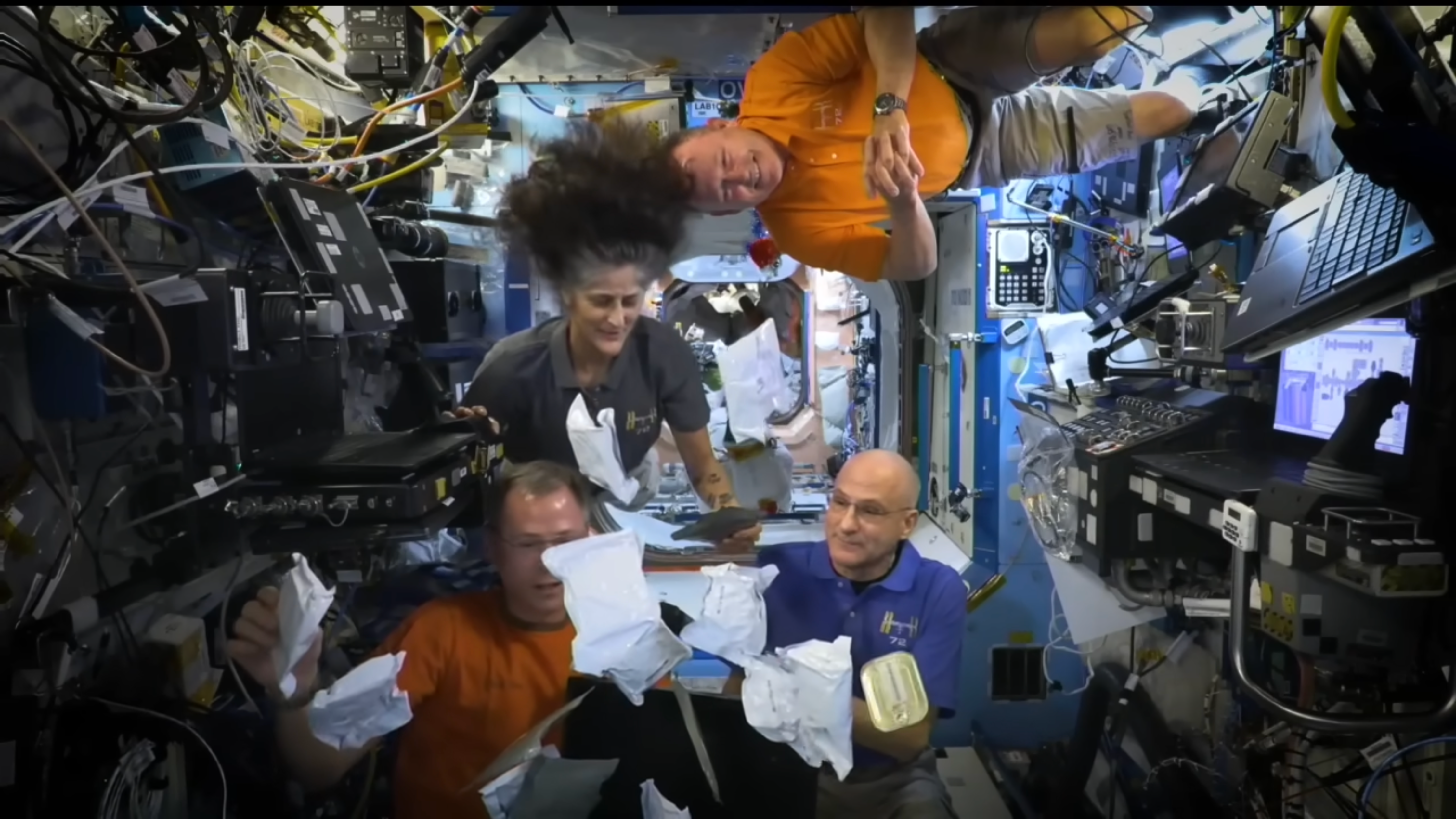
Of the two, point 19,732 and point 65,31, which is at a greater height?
point 65,31

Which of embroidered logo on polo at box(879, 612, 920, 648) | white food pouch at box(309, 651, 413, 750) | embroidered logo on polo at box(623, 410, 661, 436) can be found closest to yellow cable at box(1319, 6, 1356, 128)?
embroidered logo on polo at box(879, 612, 920, 648)

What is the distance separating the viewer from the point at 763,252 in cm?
135

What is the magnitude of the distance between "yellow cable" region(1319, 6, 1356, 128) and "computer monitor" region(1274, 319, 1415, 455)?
1.47 feet

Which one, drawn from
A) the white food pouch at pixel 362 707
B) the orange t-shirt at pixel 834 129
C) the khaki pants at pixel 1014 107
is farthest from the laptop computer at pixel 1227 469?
the white food pouch at pixel 362 707

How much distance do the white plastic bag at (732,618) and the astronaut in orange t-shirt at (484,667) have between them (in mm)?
227

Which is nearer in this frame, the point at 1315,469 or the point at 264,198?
the point at 1315,469

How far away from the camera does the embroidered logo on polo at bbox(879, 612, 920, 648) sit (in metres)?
1.35

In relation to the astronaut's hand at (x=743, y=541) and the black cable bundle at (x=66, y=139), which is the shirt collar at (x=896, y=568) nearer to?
the astronaut's hand at (x=743, y=541)

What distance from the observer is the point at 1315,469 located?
129 centimetres

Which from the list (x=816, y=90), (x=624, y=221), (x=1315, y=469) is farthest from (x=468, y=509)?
(x=1315, y=469)

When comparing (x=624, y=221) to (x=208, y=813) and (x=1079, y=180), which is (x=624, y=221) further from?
(x=208, y=813)

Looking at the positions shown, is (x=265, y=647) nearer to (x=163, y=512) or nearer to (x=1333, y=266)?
(x=163, y=512)

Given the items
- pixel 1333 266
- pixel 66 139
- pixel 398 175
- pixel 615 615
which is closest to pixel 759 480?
pixel 615 615

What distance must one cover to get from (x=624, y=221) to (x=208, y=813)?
4.08 ft
